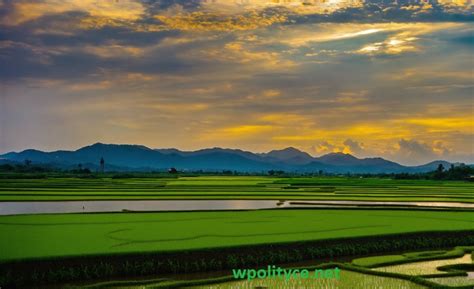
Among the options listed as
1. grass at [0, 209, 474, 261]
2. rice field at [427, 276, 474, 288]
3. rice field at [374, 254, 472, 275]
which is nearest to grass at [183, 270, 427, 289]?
rice field at [427, 276, 474, 288]

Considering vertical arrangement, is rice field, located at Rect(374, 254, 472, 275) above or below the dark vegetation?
below

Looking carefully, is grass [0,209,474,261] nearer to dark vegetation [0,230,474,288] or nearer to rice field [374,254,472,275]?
dark vegetation [0,230,474,288]

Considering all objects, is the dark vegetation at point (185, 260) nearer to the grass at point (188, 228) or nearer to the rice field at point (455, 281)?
the grass at point (188, 228)

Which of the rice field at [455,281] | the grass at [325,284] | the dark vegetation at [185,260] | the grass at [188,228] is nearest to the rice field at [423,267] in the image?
the rice field at [455,281]

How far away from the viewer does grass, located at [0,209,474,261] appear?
17.8 meters

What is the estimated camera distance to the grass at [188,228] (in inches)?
699

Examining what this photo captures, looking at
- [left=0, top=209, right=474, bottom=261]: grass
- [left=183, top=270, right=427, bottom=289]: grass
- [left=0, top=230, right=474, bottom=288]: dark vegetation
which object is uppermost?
[left=0, top=209, right=474, bottom=261]: grass

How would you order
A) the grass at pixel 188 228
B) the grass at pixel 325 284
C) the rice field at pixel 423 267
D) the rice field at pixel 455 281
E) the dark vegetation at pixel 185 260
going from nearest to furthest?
1. the grass at pixel 325 284
2. the rice field at pixel 455 281
3. the dark vegetation at pixel 185 260
4. the rice field at pixel 423 267
5. the grass at pixel 188 228

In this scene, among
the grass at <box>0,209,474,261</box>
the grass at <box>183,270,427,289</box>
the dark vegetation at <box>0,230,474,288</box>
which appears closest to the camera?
the grass at <box>183,270,427,289</box>

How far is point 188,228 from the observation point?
22.2m

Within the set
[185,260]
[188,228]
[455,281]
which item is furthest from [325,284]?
[188,228]

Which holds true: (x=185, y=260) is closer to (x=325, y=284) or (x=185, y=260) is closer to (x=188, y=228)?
(x=325, y=284)

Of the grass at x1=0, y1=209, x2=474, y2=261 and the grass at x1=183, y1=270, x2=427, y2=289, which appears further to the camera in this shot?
the grass at x1=0, y1=209, x2=474, y2=261

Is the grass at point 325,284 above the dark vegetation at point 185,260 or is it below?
below
